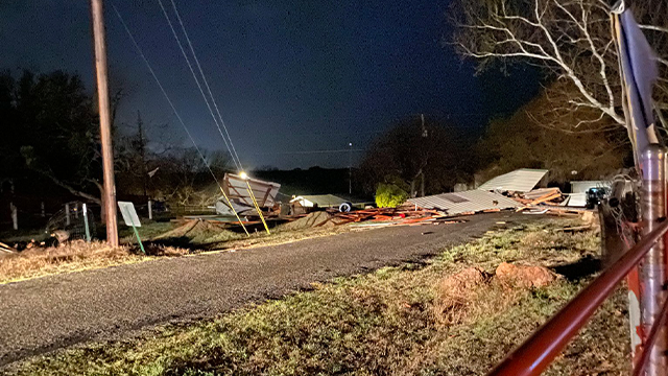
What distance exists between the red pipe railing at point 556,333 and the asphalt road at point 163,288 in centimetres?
551

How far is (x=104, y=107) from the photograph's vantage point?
40.1 feet

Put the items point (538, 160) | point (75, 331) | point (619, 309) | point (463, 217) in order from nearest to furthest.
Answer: point (619, 309) → point (75, 331) → point (463, 217) → point (538, 160)

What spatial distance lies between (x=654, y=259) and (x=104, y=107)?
12.4 metres

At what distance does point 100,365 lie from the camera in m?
4.75

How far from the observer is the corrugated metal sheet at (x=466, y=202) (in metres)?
21.4

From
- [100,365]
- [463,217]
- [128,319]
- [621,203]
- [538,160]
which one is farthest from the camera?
[538,160]

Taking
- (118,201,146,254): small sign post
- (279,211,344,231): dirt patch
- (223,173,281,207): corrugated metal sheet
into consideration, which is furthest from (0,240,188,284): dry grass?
(223,173,281,207): corrugated metal sheet

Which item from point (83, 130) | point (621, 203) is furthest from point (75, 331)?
point (83, 130)

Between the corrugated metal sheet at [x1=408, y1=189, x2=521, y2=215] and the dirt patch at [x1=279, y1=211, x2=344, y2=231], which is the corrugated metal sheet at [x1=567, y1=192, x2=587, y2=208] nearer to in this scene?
the corrugated metal sheet at [x1=408, y1=189, x2=521, y2=215]

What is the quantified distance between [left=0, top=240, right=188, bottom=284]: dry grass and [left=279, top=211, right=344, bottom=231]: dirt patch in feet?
24.7

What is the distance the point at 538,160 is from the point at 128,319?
36.8 m

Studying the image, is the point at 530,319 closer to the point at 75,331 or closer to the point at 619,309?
the point at 619,309

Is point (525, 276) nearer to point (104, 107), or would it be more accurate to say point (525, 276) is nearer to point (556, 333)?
point (556, 333)

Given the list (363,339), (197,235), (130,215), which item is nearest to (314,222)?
(197,235)
